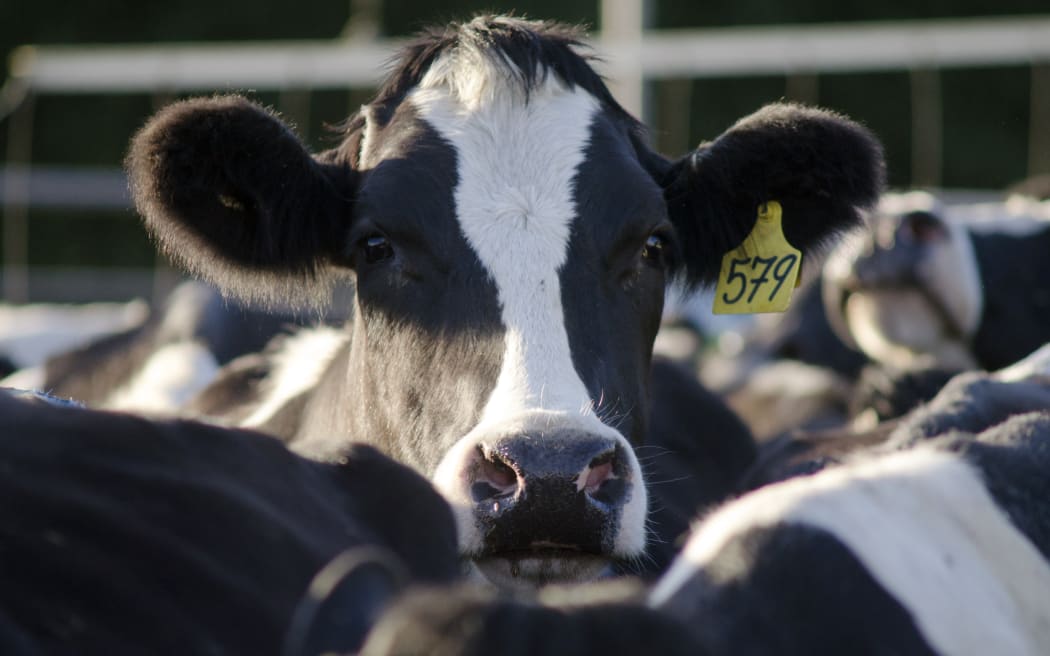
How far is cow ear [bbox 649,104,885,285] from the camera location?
3.41m

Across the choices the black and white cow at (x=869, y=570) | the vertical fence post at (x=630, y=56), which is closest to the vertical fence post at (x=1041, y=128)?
the vertical fence post at (x=630, y=56)

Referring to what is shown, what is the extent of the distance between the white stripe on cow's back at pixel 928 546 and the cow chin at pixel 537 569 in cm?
94

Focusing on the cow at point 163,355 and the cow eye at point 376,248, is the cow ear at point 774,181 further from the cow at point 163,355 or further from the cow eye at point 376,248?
the cow at point 163,355

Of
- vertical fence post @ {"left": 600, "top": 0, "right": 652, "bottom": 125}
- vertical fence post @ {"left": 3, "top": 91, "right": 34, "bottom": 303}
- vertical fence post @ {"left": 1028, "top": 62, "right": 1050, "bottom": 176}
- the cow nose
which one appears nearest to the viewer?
the cow nose

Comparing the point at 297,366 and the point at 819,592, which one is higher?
the point at 819,592

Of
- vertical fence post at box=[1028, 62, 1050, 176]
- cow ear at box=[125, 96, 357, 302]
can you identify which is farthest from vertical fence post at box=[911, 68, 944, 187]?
cow ear at box=[125, 96, 357, 302]

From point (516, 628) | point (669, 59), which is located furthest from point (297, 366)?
point (669, 59)

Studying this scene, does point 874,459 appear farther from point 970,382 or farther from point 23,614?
point 970,382

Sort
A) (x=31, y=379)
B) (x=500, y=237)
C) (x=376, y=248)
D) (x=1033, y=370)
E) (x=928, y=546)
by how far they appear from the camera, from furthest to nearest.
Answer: (x=31, y=379), (x=1033, y=370), (x=376, y=248), (x=500, y=237), (x=928, y=546)

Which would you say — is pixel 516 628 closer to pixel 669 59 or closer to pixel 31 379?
pixel 31 379

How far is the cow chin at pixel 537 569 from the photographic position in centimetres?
247

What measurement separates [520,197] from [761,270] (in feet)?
2.61

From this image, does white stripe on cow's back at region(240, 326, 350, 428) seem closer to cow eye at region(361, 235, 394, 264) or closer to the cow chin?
cow eye at region(361, 235, 394, 264)

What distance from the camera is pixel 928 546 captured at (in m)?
1.50
